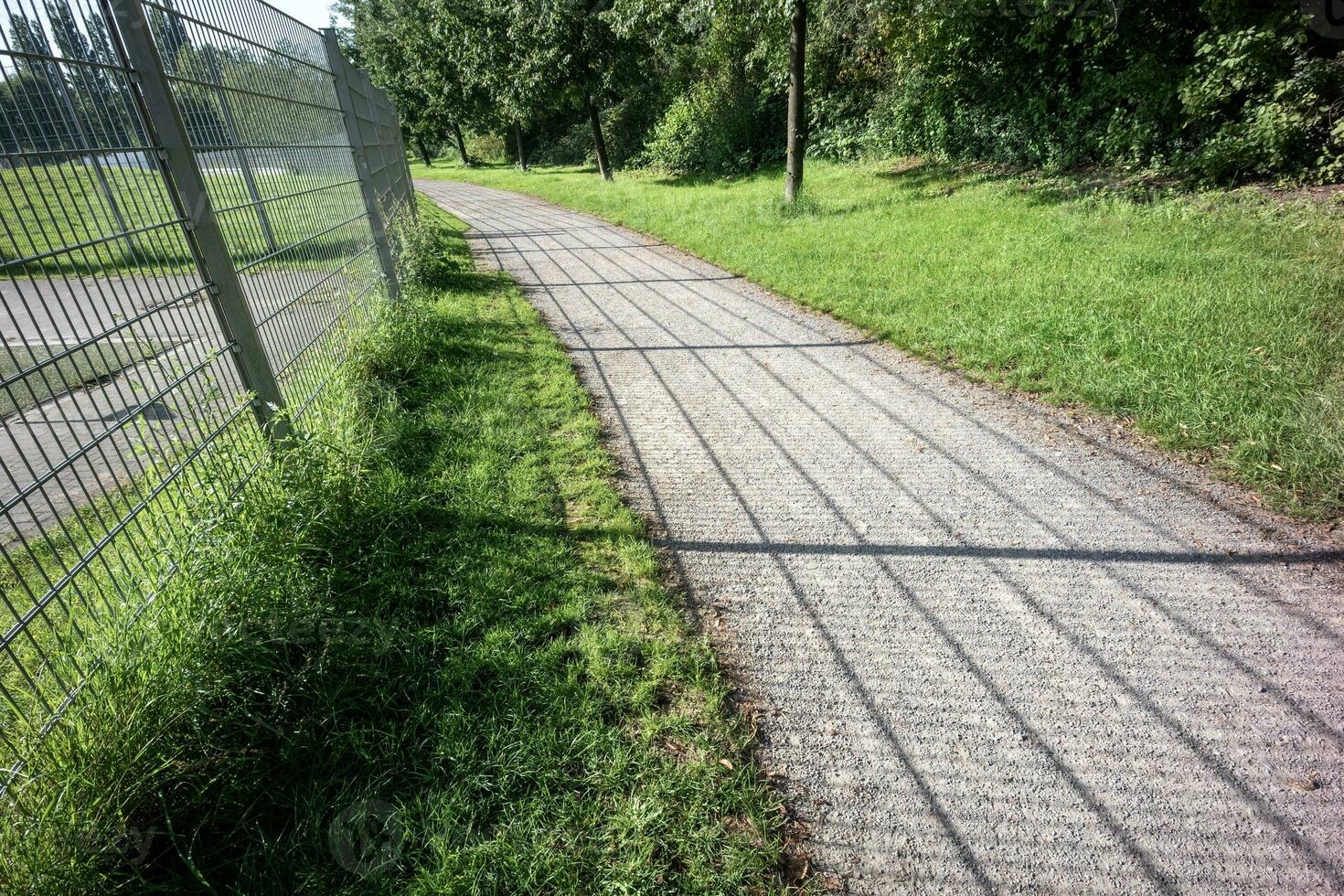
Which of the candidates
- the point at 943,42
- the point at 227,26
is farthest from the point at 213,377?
the point at 943,42

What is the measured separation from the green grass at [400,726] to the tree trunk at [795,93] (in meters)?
9.66

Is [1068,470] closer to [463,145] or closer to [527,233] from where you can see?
[527,233]

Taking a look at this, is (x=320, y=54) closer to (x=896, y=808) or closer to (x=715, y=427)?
(x=715, y=427)

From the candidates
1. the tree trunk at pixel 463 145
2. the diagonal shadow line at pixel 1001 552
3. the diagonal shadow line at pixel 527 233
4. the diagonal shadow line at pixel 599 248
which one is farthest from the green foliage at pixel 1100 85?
the tree trunk at pixel 463 145

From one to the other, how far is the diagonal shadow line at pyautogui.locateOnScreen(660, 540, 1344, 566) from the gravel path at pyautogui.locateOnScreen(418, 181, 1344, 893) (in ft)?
0.05

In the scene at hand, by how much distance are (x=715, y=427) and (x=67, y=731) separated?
3.62 meters

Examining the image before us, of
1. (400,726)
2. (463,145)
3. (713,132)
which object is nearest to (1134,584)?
(400,726)

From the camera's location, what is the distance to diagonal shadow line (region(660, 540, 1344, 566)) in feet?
10.2

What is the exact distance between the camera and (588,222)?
14.5m

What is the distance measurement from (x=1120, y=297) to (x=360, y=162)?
7265 millimetres

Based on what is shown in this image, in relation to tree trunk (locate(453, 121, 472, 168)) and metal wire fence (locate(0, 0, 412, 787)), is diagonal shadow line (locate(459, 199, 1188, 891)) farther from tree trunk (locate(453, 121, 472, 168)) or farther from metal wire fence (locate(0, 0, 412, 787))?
tree trunk (locate(453, 121, 472, 168))

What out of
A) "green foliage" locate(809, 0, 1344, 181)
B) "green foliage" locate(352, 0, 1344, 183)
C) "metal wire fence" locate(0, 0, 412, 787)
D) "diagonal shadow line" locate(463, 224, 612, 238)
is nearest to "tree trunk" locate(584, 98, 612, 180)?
"green foliage" locate(352, 0, 1344, 183)

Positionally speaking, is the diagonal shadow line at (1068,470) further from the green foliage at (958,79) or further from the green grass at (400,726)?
the green foliage at (958,79)

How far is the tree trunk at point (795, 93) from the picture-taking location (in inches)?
400
